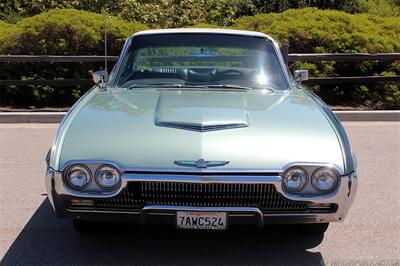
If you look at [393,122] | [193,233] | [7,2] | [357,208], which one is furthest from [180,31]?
[7,2]

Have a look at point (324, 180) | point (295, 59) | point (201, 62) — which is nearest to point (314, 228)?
point (324, 180)

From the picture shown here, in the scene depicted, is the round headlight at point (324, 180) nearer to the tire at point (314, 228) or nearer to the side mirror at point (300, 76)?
the tire at point (314, 228)

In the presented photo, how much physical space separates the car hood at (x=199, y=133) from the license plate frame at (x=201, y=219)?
12.3 inches

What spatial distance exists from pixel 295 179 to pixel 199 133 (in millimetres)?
671

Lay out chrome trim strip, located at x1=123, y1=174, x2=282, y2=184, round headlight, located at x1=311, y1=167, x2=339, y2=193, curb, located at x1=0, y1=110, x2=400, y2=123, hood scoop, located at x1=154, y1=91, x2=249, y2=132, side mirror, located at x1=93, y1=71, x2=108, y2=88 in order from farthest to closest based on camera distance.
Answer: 1. curb, located at x1=0, y1=110, x2=400, y2=123
2. side mirror, located at x1=93, y1=71, x2=108, y2=88
3. hood scoop, located at x1=154, y1=91, x2=249, y2=132
4. round headlight, located at x1=311, y1=167, x2=339, y2=193
5. chrome trim strip, located at x1=123, y1=174, x2=282, y2=184

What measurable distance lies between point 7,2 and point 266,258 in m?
13.8

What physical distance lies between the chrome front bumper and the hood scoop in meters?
0.44

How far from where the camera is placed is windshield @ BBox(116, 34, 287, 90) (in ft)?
16.9

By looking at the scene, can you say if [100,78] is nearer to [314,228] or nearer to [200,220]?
[200,220]

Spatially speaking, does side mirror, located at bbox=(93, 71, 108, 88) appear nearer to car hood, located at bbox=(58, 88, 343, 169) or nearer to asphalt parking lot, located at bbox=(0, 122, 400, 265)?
car hood, located at bbox=(58, 88, 343, 169)

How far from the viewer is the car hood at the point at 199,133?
12.4 ft

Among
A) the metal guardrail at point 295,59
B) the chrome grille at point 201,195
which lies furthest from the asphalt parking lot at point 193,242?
the metal guardrail at point 295,59

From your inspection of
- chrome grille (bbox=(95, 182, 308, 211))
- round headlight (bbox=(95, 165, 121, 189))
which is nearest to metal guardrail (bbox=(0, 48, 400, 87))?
chrome grille (bbox=(95, 182, 308, 211))

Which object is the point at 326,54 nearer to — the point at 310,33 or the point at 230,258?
the point at 310,33
